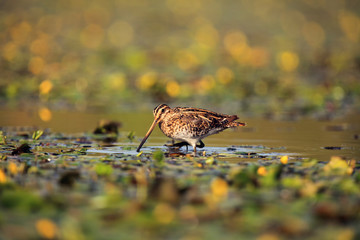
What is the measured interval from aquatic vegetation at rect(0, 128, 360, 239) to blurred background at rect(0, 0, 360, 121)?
7392mm

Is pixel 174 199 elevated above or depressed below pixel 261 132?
below

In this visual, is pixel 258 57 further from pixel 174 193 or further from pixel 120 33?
pixel 174 193

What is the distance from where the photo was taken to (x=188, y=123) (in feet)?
38.8

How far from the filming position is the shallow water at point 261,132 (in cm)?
1190

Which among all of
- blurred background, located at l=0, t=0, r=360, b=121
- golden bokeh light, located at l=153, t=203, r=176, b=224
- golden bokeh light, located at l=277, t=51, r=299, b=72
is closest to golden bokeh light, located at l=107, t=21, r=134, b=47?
blurred background, located at l=0, t=0, r=360, b=121

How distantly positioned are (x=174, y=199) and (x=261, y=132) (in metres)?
7.63

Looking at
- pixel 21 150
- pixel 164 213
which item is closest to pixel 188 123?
pixel 21 150

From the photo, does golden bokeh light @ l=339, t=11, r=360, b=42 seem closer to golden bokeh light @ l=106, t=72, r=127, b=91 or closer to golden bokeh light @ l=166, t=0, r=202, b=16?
golden bokeh light @ l=166, t=0, r=202, b=16

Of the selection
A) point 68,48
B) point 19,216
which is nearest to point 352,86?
point 68,48

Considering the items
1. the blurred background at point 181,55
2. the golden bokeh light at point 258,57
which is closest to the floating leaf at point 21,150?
the blurred background at point 181,55

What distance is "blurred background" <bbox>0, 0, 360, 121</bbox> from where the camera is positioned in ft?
60.5

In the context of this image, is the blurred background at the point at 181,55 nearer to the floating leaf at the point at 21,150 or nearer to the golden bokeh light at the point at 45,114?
the golden bokeh light at the point at 45,114

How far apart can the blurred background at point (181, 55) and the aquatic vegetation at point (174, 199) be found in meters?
7.39

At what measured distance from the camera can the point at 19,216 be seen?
6.69 metres
